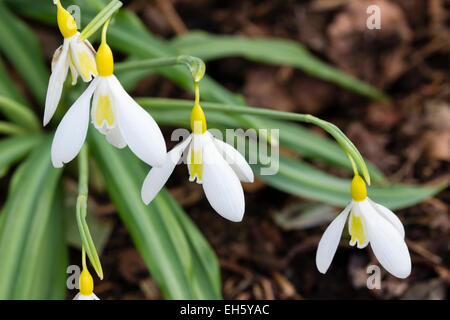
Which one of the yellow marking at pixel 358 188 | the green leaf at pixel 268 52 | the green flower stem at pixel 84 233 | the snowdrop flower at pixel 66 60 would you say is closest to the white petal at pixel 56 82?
the snowdrop flower at pixel 66 60

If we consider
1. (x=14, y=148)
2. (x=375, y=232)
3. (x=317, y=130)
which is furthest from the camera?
(x=317, y=130)

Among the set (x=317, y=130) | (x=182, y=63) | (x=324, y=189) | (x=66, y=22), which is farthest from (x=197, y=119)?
(x=317, y=130)

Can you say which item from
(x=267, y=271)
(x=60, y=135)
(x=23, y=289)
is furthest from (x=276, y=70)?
(x=60, y=135)

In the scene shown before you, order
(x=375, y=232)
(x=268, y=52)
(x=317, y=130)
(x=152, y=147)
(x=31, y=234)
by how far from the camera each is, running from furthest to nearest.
→ (x=317, y=130) < (x=268, y=52) < (x=31, y=234) < (x=375, y=232) < (x=152, y=147)

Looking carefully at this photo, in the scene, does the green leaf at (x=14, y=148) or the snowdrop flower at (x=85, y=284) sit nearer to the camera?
the snowdrop flower at (x=85, y=284)

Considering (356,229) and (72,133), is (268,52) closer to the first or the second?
(356,229)

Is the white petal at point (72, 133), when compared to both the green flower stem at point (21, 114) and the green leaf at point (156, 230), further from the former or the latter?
the green flower stem at point (21, 114)

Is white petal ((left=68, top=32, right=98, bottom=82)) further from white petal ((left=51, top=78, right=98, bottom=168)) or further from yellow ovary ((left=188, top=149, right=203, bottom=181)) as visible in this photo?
yellow ovary ((left=188, top=149, right=203, bottom=181))
